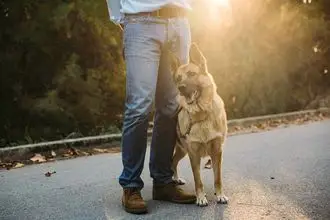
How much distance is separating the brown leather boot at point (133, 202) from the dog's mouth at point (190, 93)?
793mm

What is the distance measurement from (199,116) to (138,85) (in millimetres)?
567

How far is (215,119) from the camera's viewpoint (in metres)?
4.28

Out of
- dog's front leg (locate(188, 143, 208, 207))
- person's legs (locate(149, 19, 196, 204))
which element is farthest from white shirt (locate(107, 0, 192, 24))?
dog's front leg (locate(188, 143, 208, 207))

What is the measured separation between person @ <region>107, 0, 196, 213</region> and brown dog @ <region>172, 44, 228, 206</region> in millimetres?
92

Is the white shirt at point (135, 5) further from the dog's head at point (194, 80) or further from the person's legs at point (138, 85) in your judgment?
the dog's head at point (194, 80)

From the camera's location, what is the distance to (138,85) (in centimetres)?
402

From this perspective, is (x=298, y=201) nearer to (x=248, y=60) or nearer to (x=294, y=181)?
(x=294, y=181)

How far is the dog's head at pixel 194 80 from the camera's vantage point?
14.0 feet

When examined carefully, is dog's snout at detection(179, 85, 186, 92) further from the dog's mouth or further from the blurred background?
the blurred background

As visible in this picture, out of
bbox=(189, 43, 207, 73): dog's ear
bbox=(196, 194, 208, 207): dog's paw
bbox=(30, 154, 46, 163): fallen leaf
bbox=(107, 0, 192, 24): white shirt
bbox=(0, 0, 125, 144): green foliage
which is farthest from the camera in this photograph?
bbox=(0, 0, 125, 144): green foliage

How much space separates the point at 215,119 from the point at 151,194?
0.88 m

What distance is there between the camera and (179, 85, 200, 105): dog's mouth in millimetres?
4297

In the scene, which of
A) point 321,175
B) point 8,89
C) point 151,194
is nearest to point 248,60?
point 8,89

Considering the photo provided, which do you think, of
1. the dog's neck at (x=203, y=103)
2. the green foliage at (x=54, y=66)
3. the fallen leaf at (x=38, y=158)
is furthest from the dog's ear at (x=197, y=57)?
the green foliage at (x=54, y=66)
